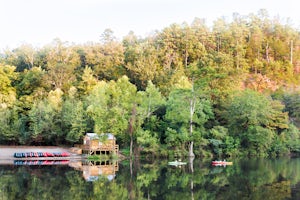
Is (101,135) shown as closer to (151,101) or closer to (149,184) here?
(151,101)

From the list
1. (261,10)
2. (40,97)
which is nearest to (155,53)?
(40,97)

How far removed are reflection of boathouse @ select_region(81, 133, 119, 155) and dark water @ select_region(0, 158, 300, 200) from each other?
11608 mm

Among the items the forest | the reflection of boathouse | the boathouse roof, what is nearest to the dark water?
the reflection of boathouse

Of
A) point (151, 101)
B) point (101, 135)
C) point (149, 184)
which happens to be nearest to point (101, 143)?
point (101, 135)

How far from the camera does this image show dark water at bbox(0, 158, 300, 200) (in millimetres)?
22797

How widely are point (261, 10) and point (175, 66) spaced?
31251mm

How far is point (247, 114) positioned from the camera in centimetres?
5184

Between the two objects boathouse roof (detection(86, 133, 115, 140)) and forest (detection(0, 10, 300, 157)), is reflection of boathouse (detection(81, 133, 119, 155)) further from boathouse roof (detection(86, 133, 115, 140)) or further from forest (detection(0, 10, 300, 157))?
forest (detection(0, 10, 300, 157))

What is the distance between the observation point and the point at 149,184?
26.6 metres

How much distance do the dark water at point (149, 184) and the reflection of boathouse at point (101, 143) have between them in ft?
38.1

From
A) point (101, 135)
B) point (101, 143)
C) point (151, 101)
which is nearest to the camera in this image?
point (101, 135)

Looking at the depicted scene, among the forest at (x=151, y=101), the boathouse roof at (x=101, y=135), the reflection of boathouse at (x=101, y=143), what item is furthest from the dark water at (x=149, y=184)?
the forest at (x=151, y=101)

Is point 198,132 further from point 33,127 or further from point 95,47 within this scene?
point 95,47

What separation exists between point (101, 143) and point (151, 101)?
25.5ft
